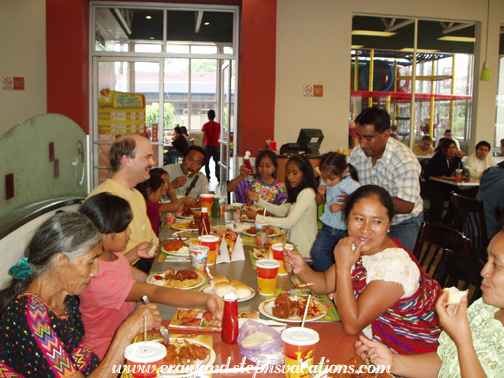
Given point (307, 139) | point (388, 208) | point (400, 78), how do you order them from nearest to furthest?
point (388, 208) < point (307, 139) < point (400, 78)

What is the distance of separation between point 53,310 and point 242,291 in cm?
79

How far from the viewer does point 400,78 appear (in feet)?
26.7

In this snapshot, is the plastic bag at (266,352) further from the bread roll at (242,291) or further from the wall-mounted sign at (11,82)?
the wall-mounted sign at (11,82)

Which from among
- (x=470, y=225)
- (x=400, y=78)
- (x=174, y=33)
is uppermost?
(x=174, y=33)

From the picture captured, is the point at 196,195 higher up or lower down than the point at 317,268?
higher up

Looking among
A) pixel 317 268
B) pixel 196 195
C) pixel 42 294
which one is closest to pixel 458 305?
pixel 42 294

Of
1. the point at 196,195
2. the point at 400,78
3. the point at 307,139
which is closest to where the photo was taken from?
the point at 196,195

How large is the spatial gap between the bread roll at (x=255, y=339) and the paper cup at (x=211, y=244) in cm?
91

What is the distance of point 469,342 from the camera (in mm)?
1194

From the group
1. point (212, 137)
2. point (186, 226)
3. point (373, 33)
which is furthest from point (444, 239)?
point (212, 137)

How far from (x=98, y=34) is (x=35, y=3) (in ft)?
→ 3.17

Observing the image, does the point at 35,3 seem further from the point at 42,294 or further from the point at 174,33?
the point at 42,294

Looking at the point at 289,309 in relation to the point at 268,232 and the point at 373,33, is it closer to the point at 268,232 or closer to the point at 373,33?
the point at 268,232

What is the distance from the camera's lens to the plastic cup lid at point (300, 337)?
1.25m
